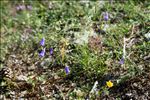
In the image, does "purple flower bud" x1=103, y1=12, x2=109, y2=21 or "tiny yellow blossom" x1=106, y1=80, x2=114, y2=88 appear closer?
"tiny yellow blossom" x1=106, y1=80, x2=114, y2=88

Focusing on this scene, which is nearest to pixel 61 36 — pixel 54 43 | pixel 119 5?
pixel 54 43

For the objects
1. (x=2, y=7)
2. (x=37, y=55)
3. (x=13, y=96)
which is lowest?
(x=13, y=96)

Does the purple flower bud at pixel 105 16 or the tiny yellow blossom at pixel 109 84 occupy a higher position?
the purple flower bud at pixel 105 16

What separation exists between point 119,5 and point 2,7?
84.7 inches

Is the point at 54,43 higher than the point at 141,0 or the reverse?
the reverse

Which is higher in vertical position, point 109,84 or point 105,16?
point 105,16

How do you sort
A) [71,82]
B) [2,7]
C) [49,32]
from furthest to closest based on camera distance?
[2,7] → [49,32] → [71,82]

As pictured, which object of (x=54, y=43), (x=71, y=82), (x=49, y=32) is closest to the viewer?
(x=71, y=82)

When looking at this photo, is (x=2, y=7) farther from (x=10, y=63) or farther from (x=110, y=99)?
(x=110, y=99)

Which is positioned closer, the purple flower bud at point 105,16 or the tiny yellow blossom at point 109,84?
the tiny yellow blossom at point 109,84

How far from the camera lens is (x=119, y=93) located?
11.8 ft

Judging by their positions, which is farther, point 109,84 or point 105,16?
point 105,16

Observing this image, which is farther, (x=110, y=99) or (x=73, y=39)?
(x=73, y=39)

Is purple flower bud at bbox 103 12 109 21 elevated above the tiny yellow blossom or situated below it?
above
